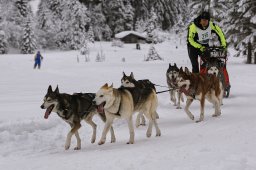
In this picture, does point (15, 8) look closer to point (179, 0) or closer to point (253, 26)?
point (179, 0)

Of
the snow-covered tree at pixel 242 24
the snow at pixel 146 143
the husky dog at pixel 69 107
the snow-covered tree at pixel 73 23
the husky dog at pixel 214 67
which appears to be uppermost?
the snow-covered tree at pixel 73 23

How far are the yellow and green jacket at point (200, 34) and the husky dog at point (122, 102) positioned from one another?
2883 mm

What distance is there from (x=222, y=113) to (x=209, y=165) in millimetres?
4519

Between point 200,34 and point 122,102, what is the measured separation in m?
3.92

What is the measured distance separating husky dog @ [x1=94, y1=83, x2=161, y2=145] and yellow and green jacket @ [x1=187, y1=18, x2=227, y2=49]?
288 centimetres

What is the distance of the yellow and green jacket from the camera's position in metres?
9.47

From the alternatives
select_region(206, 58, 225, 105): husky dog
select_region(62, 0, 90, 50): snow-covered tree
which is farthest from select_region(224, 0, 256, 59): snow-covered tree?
select_region(62, 0, 90, 50): snow-covered tree

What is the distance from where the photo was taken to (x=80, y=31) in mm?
58594

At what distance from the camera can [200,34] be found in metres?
9.52

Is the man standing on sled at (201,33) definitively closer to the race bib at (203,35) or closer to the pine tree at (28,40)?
the race bib at (203,35)

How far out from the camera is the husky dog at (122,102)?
20.4 feet

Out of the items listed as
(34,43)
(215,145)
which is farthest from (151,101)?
(34,43)

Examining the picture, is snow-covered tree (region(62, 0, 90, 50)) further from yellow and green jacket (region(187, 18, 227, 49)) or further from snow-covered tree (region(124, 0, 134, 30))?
yellow and green jacket (region(187, 18, 227, 49))

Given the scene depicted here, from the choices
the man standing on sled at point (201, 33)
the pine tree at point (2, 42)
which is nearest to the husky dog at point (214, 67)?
the man standing on sled at point (201, 33)
